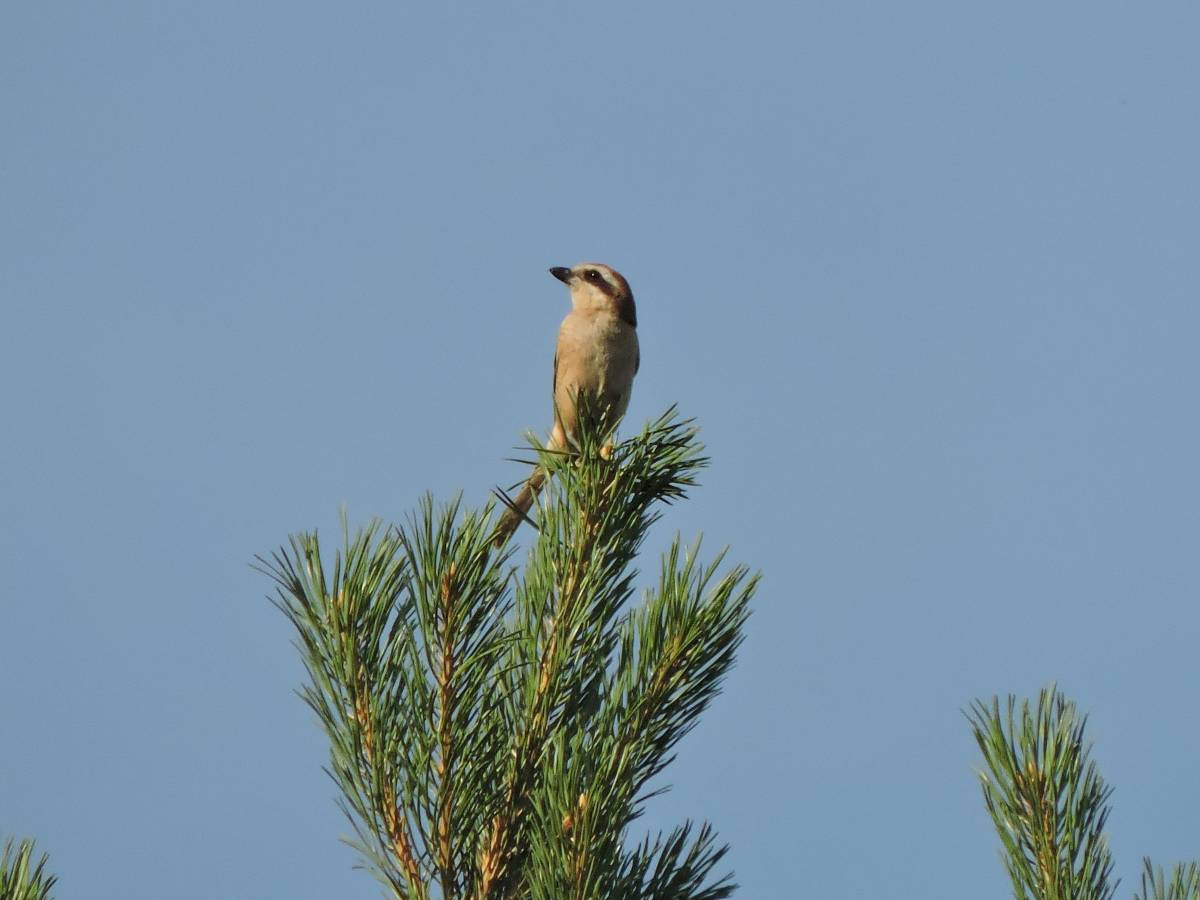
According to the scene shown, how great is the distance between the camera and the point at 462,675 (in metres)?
3.34

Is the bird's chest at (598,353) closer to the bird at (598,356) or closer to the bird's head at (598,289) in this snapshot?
the bird at (598,356)

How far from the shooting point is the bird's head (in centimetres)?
873

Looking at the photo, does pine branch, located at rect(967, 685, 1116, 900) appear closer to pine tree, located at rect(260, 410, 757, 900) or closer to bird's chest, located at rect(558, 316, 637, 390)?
pine tree, located at rect(260, 410, 757, 900)

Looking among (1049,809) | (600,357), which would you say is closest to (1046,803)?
(1049,809)

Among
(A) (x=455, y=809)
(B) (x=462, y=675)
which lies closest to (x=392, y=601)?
(B) (x=462, y=675)

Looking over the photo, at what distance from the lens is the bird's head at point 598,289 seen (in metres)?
8.73

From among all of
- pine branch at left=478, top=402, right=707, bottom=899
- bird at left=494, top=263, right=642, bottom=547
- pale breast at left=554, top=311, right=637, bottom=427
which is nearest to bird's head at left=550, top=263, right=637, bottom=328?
bird at left=494, top=263, right=642, bottom=547

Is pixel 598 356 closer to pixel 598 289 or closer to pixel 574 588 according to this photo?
pixel 598 289

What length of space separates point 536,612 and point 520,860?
2.22ft

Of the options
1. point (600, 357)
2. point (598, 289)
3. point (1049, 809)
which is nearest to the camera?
point (1049, 809)

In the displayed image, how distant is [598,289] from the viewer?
8.96 meters

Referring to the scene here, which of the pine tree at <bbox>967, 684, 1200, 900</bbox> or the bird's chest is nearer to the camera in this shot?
the pine tree at <bbox>967, 684, 1200, 900</bbox>

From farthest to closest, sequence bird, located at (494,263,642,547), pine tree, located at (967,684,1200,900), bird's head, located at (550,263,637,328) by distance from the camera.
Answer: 1. bird's head, located at (550,263,637,328)
2. bird, located at (494,263,642,547)
3. pine tree, located at (967,684,1200,900)

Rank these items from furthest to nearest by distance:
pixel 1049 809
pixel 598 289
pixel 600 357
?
pixel 598 289
pixel 600 357
pixel 1049 809
